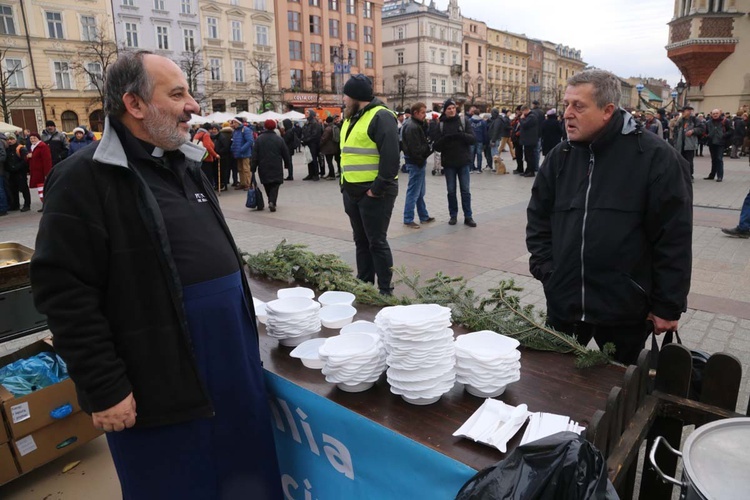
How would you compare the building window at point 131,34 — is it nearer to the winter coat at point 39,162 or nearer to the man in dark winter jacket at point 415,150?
the winter coat at point 39,162

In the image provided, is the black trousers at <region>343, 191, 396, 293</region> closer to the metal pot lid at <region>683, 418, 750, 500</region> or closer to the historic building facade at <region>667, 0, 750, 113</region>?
the metal pot lid at <region>683, 418, 750, 500</region>

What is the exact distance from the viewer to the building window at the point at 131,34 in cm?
4025

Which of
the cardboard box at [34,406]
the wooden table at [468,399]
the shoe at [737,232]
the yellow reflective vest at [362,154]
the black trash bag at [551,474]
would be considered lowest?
the shoe at [737,232]

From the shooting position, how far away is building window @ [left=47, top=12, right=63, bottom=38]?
36356 mm

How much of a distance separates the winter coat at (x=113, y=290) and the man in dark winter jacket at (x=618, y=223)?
1.83 meters

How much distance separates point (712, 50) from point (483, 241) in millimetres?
25991

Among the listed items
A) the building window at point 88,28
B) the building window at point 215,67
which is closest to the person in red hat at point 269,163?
the building window at point 88,28

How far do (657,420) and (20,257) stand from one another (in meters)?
4.18

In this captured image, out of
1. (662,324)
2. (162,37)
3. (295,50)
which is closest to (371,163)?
(662,324)

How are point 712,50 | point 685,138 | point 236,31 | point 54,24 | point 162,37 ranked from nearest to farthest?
point 685,138 < point 712,50 < point 54,24 < point 162,37 < point 236,31

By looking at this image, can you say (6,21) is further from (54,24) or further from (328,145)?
(328,145)

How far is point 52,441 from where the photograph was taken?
298 cm

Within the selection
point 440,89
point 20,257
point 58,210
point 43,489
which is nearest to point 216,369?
point 58,210

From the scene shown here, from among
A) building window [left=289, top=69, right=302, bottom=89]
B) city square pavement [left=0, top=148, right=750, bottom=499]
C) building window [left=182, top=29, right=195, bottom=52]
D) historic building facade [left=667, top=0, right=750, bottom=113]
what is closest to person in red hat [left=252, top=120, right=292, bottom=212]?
city square pavement [left=0, top=148, right=750, bottom=499]
